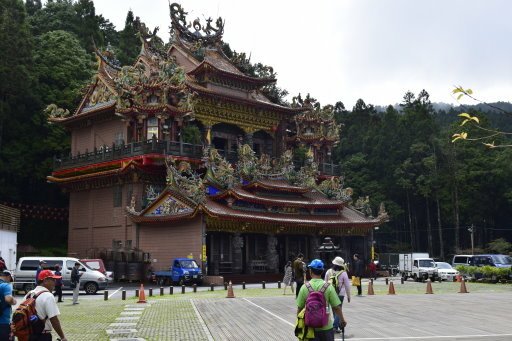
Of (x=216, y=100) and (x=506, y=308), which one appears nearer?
(x=506, y=308)

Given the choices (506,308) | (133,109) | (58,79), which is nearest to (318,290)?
(506,308)

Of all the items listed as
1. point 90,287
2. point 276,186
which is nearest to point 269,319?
point 90,287

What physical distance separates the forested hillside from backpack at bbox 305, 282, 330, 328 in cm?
4712

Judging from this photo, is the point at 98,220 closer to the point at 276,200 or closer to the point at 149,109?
the point at 149,109

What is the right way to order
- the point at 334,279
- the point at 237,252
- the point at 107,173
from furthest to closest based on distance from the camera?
the point at 107,173, the point at 237,252, the point at 334,279

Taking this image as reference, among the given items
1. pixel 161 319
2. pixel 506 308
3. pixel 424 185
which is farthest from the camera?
pixel 424 185

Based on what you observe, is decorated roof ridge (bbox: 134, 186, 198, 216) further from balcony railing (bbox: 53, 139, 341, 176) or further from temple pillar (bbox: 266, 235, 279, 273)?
temple pillar (bbox: 266, 235, 279, 273)

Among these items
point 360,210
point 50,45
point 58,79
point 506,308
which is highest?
point 50,45

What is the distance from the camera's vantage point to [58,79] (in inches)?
2264

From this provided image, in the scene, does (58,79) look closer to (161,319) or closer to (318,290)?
(161,319)

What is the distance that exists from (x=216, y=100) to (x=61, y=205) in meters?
18.8

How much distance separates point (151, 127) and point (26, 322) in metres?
39.0

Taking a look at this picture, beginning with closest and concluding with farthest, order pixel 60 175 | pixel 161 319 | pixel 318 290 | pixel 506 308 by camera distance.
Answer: pixel 318 290, pixel 161 319, pixel 506 308, pixel 60 175

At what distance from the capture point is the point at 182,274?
125 ft
